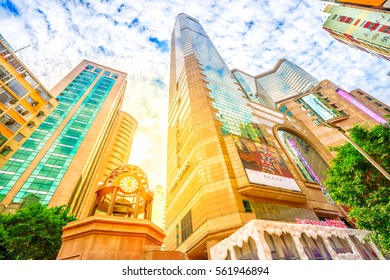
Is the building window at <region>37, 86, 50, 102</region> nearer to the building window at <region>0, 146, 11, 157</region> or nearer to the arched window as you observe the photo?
the building window at <region>0, 146, 11, 157</region>

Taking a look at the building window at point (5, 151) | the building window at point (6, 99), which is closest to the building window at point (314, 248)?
the building window at point (6, 99)

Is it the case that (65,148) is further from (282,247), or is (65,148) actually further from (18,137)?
(282,247)

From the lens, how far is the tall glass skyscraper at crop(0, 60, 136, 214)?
31.9 meters

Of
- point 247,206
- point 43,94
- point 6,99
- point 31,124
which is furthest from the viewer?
point 43,94

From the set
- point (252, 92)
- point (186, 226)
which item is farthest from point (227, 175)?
point (252, 92)

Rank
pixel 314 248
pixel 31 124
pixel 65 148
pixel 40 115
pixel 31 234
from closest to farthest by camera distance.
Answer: pixel 314 248
pixel 31 234
pixel 31 124
pixel 40 115
pixel 65 148

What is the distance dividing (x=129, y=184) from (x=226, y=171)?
13326 mm

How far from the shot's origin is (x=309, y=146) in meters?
37.6

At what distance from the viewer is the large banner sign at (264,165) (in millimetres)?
20516

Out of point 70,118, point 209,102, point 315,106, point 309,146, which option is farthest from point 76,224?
point 315,106

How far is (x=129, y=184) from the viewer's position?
894 centimetres

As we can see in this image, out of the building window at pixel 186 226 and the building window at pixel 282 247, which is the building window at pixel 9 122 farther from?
the building window at pixel 282 247

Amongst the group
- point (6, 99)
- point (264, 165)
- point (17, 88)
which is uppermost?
point (17, 88)

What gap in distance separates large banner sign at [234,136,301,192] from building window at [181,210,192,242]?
804 cm
